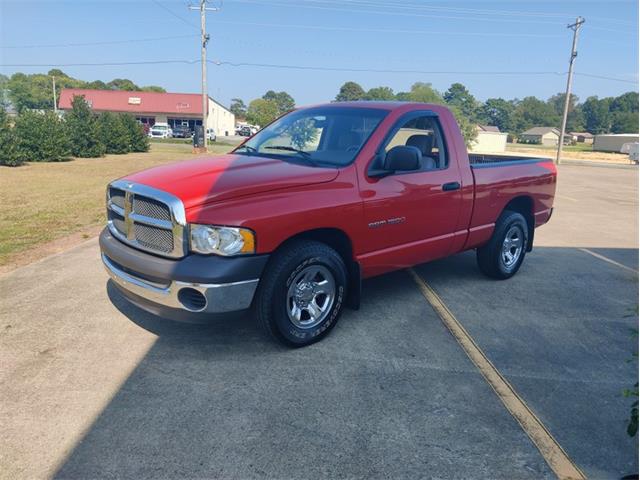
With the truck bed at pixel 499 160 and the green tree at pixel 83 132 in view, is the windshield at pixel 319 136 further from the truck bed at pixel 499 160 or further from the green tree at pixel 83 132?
the green tree at pixel 83 132

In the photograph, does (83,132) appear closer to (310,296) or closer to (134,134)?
(134,134)

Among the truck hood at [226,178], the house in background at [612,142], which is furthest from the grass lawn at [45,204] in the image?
the house in background at [612,142]

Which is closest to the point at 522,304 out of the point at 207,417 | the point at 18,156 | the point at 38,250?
the point at 207,417

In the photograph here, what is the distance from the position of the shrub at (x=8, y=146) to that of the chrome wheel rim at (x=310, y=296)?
18299mm

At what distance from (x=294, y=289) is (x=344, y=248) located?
25.0 inches

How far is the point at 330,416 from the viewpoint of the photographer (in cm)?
309

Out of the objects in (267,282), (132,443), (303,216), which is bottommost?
(132,443)

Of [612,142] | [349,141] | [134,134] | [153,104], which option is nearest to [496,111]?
[612,142]

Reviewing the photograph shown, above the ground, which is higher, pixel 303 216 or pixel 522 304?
pixel 303 216

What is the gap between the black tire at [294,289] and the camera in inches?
144

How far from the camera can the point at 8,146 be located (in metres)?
18.0

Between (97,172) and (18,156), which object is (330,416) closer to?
(97,172)

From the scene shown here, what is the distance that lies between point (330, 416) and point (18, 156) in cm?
1937

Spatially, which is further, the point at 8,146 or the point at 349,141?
the point at 8,146
